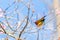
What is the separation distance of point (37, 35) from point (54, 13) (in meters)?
0.47

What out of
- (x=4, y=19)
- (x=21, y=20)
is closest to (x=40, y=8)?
(x=21, y=20)

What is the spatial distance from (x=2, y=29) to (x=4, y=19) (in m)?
0.18

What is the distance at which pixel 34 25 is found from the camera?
2.96 m

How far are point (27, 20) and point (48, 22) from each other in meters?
0.37

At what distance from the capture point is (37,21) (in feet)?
9.55

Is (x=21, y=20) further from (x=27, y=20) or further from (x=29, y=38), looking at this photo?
(x=29, y=38)

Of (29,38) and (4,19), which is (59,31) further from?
(4,19)

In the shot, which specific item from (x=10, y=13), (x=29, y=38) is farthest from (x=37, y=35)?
(x=10, y=13)

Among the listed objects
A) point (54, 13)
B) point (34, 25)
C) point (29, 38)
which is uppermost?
point (54, 13)

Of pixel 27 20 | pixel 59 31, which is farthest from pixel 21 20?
pixel 59 31

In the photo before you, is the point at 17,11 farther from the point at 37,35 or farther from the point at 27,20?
the point at 37,35

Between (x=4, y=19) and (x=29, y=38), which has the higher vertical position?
(x=4, y=19)

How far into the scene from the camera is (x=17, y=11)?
2.94 metres

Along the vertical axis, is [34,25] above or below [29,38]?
above
